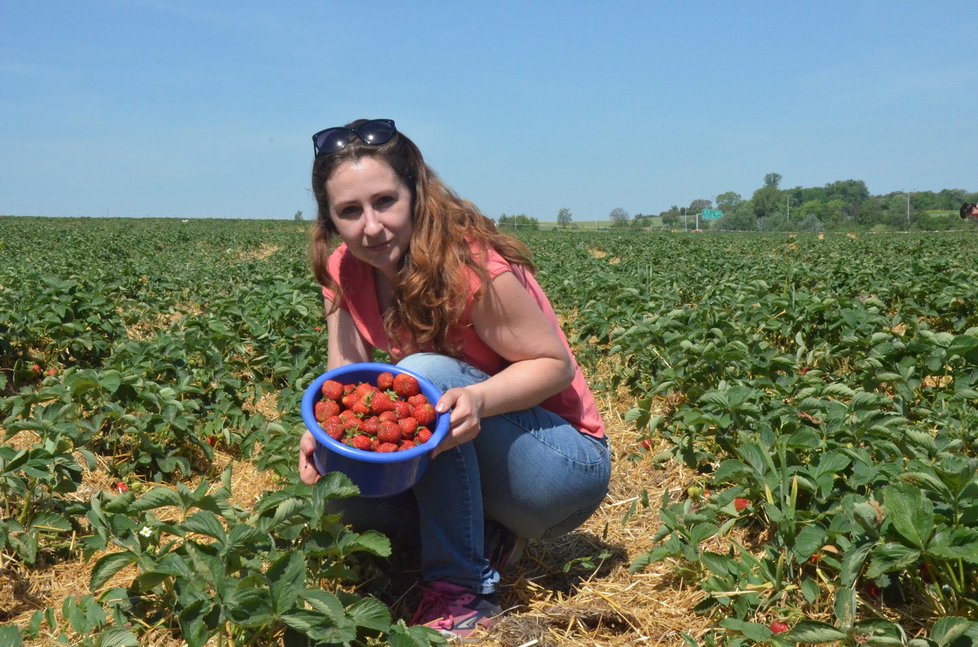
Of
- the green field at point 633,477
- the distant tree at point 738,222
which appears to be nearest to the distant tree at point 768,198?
the distant tree at point 738,222

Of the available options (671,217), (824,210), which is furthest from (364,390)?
(824,210)

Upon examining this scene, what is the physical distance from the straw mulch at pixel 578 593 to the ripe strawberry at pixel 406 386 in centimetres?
66

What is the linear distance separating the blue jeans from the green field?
0.76 feet

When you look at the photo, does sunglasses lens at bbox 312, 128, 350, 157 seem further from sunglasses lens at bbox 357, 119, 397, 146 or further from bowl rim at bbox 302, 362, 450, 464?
bowl rim at bbox 302, 362, 450, 464

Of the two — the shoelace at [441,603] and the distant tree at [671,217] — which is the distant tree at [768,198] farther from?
the shoelace at [441,603]

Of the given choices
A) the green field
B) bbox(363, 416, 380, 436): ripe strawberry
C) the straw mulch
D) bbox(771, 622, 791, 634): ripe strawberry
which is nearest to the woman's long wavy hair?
bbox(363, 416, 380, 436): ripe strawberry

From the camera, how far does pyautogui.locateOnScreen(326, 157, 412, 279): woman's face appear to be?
2.09m

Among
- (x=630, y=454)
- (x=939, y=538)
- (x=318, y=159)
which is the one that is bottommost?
(x=630, y=454)

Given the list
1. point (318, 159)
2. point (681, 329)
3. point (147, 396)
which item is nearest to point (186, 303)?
point (147, 396)

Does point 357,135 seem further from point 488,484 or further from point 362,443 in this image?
point 488,484

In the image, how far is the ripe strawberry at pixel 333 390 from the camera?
2.01 metres

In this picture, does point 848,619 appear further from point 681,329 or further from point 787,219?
point 787,219

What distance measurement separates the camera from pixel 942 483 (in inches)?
68.6

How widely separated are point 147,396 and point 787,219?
58.8 m
